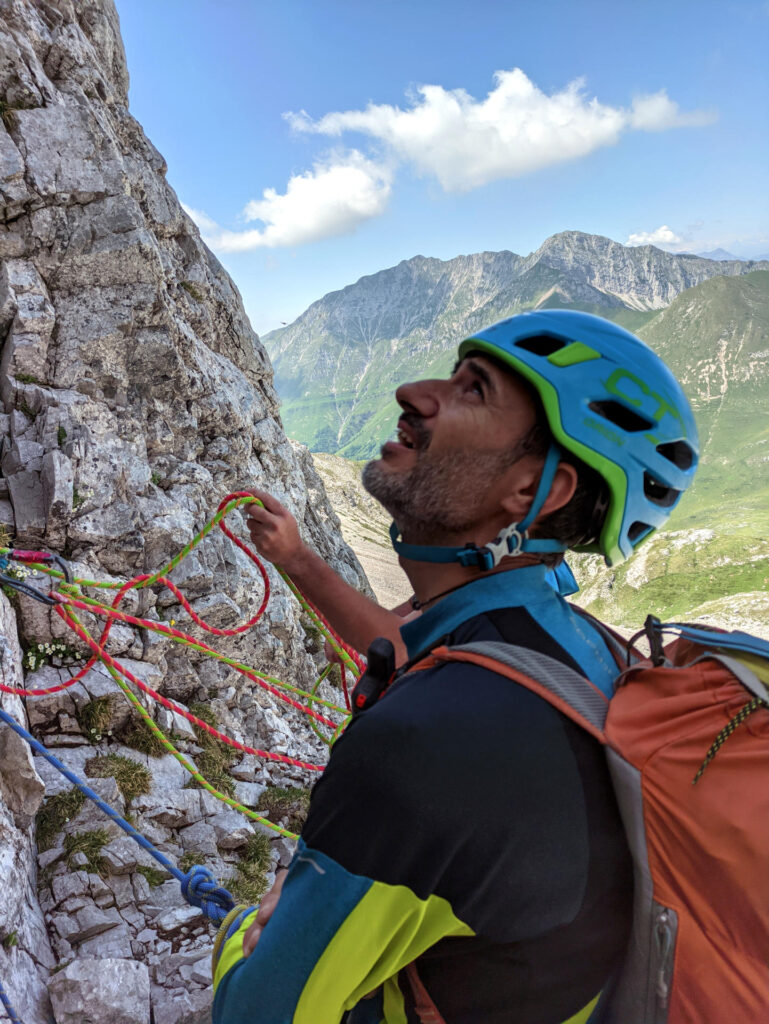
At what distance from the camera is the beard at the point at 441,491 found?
7.71 ft

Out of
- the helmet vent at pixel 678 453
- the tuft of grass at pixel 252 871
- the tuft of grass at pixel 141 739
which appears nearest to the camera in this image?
the helmet vent at pixel 678 453

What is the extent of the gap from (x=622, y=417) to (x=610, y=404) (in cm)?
9

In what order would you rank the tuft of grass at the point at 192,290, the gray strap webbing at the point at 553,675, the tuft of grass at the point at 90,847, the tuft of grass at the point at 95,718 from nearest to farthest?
the gray strap webbing at the point at 553,675, the tuft of grass at the point at 90,847, the tuft of grass at the point at 95,718, the tuft of grass at the point at 192,290

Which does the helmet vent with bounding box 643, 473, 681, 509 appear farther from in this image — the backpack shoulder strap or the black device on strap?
the black device on strap

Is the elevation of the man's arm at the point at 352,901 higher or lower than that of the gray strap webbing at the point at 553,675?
lower

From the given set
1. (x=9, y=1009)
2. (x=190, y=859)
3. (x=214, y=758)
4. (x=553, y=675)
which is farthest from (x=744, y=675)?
(x=214, y=758)

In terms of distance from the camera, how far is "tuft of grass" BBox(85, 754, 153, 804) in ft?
21.5

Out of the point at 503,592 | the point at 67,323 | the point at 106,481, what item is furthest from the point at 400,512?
the point at 67,323

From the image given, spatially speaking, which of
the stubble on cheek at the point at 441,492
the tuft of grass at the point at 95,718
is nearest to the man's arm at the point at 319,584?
the stubble on cheek at the point at 441,492

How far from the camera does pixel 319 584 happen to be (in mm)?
3723

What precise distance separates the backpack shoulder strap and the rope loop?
310 cm

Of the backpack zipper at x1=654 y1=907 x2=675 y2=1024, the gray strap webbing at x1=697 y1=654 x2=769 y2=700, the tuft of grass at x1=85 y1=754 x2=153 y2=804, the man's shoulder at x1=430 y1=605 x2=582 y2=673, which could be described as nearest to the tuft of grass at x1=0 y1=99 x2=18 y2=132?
the tuft of grass at x1=85 y1=754 x2=153 y2=804

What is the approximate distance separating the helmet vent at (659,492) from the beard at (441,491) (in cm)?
70

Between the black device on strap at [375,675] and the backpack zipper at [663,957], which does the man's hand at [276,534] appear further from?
the backpack zipper at [663,957]
